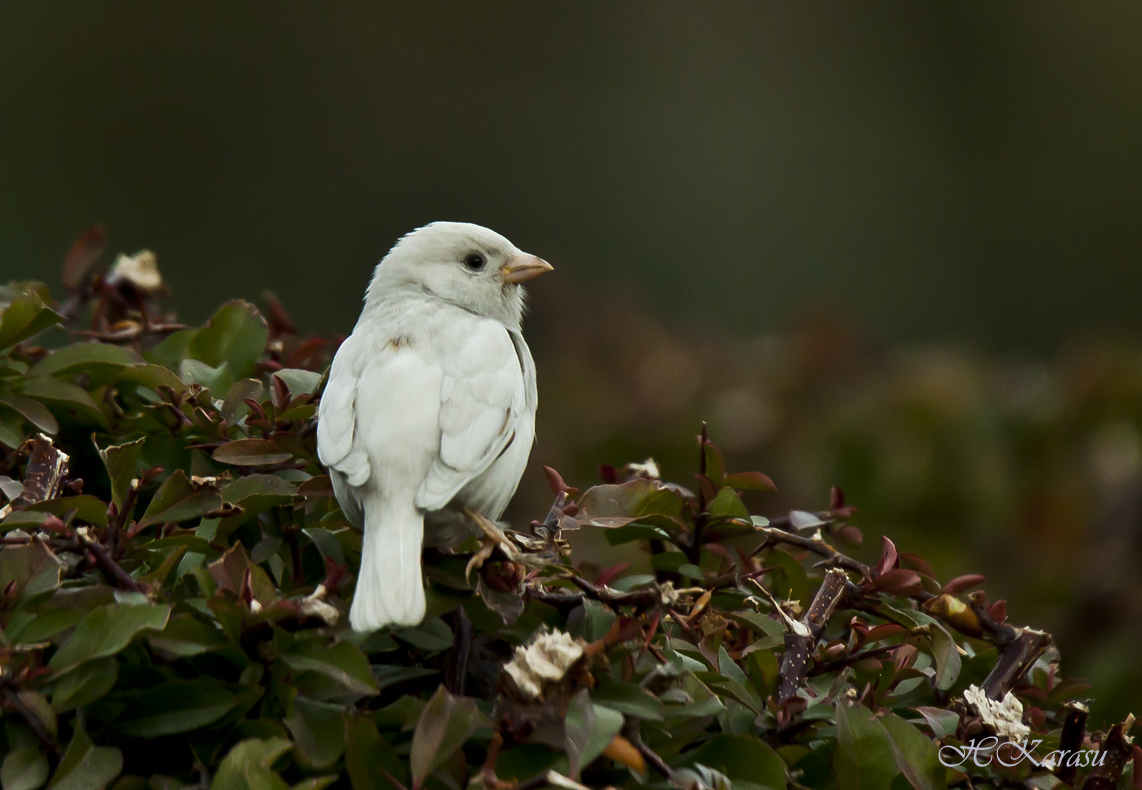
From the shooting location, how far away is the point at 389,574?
168 centimetres

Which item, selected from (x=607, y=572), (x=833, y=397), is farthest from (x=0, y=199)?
(x=607, y=572)

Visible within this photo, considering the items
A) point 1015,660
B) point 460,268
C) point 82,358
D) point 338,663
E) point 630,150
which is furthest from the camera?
point 630,150

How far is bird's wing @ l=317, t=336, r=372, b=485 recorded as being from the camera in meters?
1.91

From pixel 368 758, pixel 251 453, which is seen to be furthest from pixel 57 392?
pixel 368 758

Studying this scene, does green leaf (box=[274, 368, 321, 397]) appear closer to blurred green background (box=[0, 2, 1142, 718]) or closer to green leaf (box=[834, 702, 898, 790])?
green leaf (box=[834, 702, 898, 790])

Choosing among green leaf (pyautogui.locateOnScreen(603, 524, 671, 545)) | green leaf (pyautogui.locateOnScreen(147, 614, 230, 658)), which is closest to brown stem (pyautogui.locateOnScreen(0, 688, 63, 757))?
green leaf (pyautogui.locateOnScreen(147, 614, 230, 658))

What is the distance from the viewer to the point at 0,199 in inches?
534

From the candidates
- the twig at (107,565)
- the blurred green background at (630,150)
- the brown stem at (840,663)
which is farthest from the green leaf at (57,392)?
the blurred green background at (630,150)

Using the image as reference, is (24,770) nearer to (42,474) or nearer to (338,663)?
(338,663)

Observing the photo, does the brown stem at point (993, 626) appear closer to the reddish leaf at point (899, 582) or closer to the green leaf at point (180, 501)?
the reddish leaf at point (899, 582)

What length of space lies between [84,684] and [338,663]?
331 millimetres

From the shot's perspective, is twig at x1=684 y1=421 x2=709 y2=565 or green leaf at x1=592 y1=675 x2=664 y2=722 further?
twig at x1=684 y1=421 x2=709 y2=565

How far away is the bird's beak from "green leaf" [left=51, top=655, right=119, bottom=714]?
148 centimetres

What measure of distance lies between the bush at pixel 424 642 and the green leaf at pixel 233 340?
0.46ft
